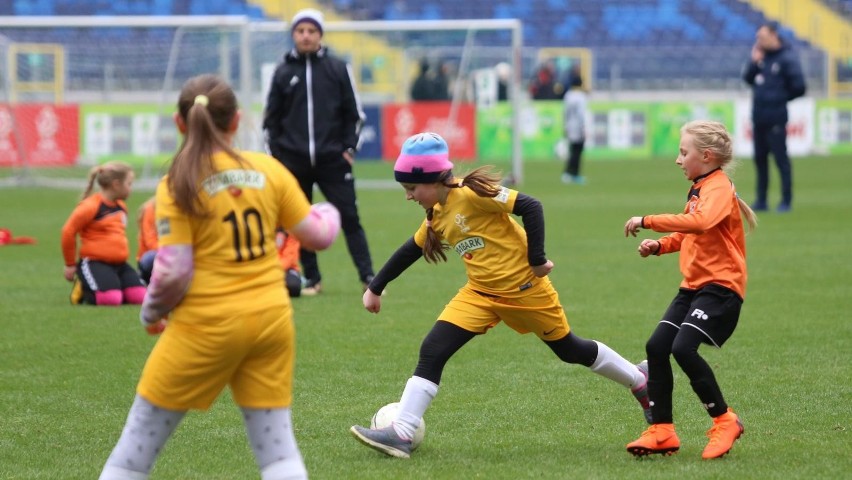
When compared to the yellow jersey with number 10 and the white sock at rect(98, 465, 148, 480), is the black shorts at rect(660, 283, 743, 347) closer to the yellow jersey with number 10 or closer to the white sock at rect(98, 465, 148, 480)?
the yellow jersey with number 10

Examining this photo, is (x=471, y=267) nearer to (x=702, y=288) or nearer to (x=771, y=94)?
(x=702, y=288)

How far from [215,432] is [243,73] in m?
14.8

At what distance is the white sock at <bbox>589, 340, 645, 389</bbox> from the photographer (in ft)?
18.3

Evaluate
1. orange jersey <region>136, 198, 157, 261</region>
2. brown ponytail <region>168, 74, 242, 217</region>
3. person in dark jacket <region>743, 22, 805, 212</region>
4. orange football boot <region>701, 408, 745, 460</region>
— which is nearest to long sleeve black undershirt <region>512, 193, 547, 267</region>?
orange football boot <region>701, 408, 745, 460</region>

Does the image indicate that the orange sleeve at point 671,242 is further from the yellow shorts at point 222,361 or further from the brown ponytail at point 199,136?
the brown ponytail at point 199,136

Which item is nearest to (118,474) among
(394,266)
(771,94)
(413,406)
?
(413,406)

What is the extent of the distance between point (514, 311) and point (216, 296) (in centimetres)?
189

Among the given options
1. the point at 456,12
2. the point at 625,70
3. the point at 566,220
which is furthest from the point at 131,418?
the point at 456,12

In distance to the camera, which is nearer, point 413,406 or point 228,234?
point 228,234

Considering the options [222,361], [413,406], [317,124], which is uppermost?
[317,124]

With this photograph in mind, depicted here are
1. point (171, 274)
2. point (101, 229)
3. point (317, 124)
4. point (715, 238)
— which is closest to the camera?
point (171, 274)

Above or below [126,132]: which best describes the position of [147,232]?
below

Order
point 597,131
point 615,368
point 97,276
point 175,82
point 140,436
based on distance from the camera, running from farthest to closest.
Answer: point 597,131, point 175,82, point 97,276, point 615,368, point 140,436

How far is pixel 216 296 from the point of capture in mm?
3814
